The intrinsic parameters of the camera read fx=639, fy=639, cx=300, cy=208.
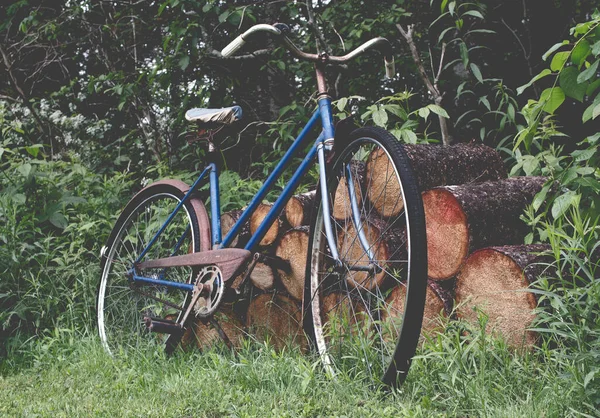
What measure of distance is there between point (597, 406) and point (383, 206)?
1.07 m

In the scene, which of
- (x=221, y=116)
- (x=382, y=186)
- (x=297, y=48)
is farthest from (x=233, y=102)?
(x=382, y=186)

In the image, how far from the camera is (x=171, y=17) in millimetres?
5082

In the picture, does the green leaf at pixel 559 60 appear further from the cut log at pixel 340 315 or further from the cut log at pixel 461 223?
the cut log at pixel 340 315

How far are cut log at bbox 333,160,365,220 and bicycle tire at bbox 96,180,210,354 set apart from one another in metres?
0.76

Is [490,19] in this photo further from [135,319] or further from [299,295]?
[135,319]

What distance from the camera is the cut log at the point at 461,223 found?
2.32 meters

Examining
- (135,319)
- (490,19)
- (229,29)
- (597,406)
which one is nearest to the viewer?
(597,406)

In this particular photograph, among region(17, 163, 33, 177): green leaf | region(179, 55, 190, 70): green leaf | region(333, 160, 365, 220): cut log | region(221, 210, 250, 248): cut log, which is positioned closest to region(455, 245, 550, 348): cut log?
region(333, 160, 365, 220): cut log

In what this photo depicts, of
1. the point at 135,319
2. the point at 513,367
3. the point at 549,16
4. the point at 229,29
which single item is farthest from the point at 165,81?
the point at 513,367

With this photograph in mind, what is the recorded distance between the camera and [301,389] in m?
2.12

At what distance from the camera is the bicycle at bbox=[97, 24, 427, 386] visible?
2000mm

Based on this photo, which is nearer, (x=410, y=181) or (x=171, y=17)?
(x=410, y=181)

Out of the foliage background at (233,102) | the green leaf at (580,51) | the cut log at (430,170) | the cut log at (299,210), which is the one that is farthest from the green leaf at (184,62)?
the green leaf at (580,51)

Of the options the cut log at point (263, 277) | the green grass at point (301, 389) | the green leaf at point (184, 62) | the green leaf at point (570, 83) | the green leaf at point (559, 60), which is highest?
the green leaf at point (184, 62)
